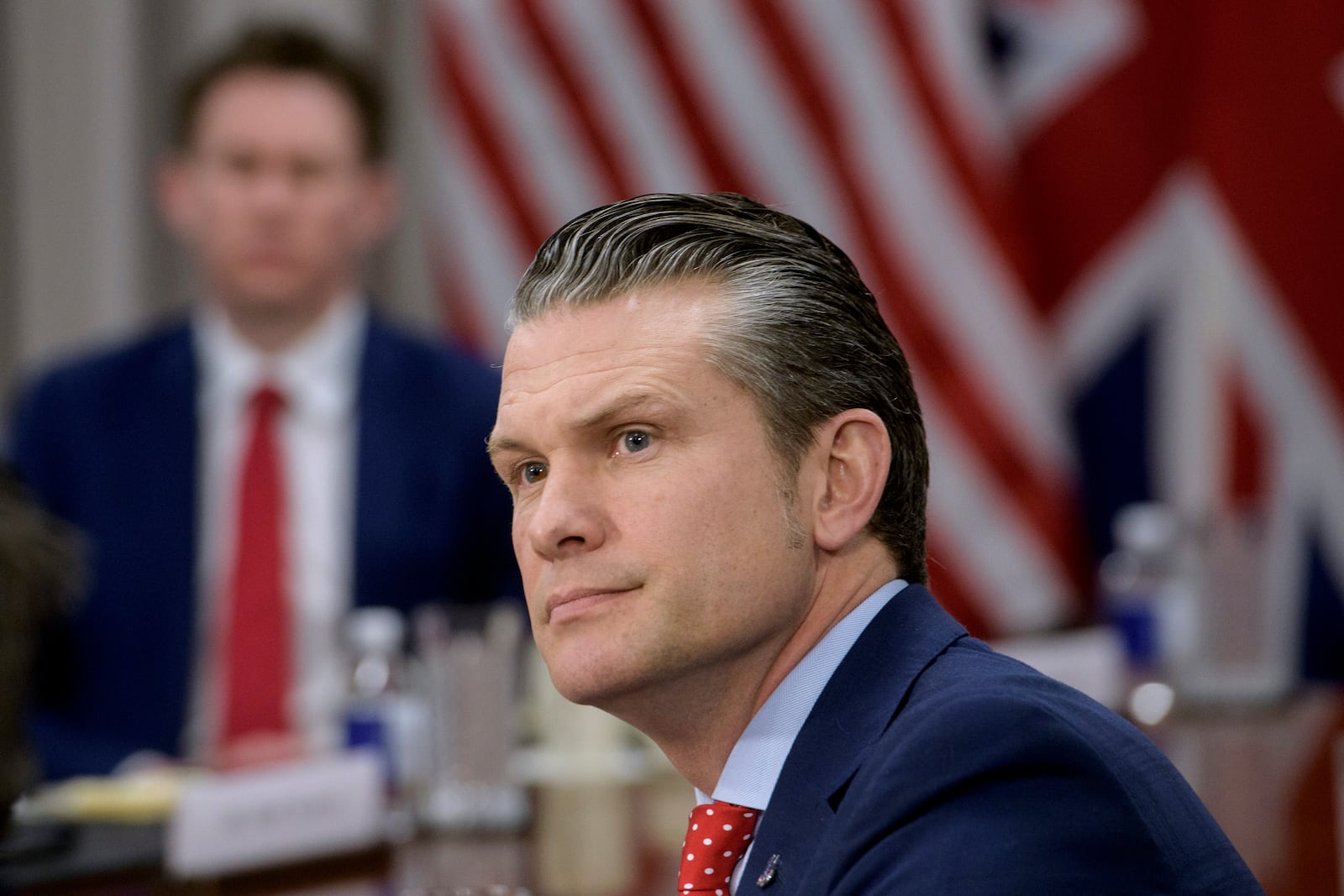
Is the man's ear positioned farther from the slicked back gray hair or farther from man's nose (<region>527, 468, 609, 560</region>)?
man's nose (<region>527, 468, 609, 560</region>)

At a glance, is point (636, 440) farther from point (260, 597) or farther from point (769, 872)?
point (260, 597)

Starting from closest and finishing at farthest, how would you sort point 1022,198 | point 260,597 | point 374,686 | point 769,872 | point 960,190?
point 769,872 → point 374,686 → point 260,597 → point 960,190 → point 1022,198

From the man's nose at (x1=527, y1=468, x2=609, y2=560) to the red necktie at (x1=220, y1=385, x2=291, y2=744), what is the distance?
2.33 meters

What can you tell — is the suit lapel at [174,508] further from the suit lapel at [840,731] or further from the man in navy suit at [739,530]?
the suit lapel at [840,731]

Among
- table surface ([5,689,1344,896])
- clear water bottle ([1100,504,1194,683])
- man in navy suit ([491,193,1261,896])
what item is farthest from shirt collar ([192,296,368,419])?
man in navy suit ([491,193,1261,896])

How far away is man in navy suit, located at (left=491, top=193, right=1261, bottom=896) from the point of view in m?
1.25

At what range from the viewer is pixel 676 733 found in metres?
1.37

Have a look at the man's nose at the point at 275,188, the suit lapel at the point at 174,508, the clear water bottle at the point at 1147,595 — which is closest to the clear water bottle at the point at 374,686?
the suit lapel at the point at 174,508

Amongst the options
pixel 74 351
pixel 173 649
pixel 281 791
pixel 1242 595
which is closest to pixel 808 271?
pixel 281 791

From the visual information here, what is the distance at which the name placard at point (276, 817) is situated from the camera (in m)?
2.10

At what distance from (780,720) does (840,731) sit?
8cm

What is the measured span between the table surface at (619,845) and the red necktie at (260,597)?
99 centimetres

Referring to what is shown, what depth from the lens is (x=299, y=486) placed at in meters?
3.70

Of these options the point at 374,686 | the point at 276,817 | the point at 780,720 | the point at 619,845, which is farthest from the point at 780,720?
the point at 374,686
